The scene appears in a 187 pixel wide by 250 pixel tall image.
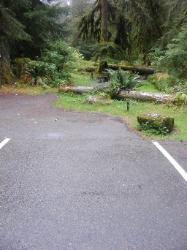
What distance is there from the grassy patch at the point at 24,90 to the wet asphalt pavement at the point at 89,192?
7.41 meters

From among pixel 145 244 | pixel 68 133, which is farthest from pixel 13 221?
pixel 68 133

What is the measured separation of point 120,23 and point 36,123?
57.4 feet

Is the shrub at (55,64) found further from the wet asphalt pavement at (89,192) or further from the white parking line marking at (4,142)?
the white parking line marking at (4,142)

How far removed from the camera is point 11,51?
22828mm

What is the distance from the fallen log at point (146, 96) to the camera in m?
16.5

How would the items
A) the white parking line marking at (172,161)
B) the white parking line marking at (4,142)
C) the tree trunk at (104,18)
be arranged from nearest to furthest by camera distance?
the white parking line marking at (172,161), the white parking line marking at (4,142), the tree trunk at (104,18)

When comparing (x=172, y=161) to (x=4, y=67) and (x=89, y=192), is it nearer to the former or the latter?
(x=89, y=192)

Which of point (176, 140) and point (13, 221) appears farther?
point (176, 140)

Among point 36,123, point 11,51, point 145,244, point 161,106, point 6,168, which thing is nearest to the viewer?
point 145,244

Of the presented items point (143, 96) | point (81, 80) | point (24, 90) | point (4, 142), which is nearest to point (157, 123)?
point (4, 142)

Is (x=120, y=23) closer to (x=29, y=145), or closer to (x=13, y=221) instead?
(x=29, y=145)

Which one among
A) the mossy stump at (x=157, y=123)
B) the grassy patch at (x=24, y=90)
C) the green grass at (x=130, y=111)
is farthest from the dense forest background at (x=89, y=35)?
the mossy stump at (x=157, y=123)

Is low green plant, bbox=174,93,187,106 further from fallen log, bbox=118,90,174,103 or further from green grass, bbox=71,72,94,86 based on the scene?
green grass, bbox=71,72,94,86

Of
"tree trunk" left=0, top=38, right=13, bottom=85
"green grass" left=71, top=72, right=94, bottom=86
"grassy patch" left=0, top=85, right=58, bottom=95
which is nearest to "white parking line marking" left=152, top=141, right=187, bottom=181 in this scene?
"grassy patch" left=0, top=85, right=58, bottom=95
